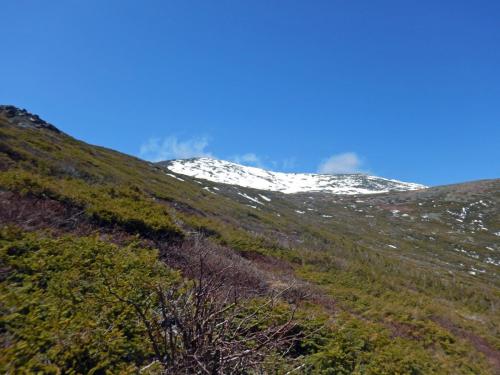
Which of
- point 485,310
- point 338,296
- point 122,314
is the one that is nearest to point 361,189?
point 485,310

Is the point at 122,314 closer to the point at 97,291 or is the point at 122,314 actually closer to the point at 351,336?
the point at 97,291

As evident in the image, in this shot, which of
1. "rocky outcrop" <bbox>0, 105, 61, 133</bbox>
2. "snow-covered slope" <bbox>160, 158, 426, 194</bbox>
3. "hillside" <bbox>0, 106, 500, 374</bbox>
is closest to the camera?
"hillside" <bbox>0, 106, 500, 374</bbox>

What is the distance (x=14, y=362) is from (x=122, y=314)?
1.94 metres

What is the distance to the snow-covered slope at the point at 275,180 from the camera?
6014 inches

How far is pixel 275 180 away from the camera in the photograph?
17725cm

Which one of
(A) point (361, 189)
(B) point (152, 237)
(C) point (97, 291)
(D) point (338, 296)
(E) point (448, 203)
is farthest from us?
(A) point (361, 189)

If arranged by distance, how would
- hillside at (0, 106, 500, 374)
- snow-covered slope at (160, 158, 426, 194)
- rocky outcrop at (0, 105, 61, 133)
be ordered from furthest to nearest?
snow-covered slope at (160, 158, 426, 194) → rocky outcrop at (0, 105, 61, 133) → hillside at (0, 106, 500, 374)

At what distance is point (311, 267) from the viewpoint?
19.2m

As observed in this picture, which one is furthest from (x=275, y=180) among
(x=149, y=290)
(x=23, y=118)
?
(x=149, y=290)

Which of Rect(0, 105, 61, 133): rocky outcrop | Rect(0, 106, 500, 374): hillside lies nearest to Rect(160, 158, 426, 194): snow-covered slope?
Rect(0, 105, 61, 133): rocky outcrop

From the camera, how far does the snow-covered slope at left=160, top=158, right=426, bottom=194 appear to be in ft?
501

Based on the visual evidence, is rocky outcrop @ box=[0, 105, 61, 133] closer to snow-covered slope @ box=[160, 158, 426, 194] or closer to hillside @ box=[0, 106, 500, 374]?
hillside @ box=[0, 106, 500, 374]

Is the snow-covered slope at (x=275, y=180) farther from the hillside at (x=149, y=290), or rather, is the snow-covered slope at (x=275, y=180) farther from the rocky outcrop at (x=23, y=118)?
the hillside at (x=149, y=290)

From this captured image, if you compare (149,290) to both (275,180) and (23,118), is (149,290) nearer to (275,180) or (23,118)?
(23,118)
